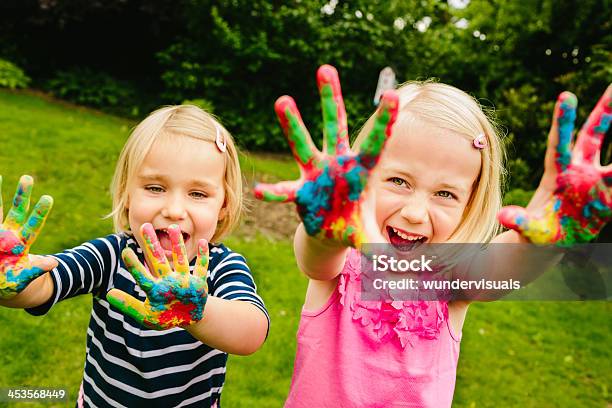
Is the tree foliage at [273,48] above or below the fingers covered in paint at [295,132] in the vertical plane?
above

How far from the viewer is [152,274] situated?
Result: 150cm

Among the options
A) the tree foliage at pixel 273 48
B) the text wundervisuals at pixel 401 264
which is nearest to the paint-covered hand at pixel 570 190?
the text wundervisuals at pixel 401 264

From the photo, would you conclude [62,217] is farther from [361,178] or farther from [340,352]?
[361,178]

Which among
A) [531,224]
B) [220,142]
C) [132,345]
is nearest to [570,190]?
[531,224]

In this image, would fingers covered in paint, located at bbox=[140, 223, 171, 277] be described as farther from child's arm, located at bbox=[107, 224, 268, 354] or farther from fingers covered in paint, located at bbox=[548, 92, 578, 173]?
fingers covered in paint, located at bbox=[548, 92, 578, 173]

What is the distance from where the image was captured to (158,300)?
4.18ft

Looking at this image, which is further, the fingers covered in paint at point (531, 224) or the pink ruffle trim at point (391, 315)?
the pink ruffle trim at point (391, 315)

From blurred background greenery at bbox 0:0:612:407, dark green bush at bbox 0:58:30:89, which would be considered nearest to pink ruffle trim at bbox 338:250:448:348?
blurred background greenery at bbox 0:0:612:407

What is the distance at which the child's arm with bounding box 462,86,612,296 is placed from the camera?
1153 mm

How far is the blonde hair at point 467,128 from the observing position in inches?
63.9

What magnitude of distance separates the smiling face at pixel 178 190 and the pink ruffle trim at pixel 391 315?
0.51 metres

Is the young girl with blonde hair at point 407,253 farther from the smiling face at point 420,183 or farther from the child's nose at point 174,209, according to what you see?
the child's nose at point 174,209

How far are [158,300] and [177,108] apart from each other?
909mm

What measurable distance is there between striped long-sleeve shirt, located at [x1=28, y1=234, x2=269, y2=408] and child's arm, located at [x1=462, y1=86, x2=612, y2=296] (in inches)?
32.8
